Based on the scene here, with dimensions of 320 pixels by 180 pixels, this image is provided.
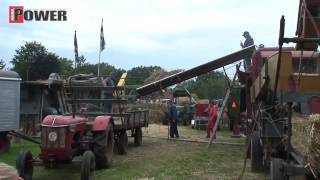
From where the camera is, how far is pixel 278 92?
8703 mm

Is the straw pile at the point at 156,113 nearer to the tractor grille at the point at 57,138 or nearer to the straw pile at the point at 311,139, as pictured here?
the tractor grille at the point at 57,138

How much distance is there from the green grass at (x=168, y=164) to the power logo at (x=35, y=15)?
8.71 metres

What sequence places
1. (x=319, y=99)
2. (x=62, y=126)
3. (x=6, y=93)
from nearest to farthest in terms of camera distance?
(x=319, y=99) → (x=62, y=126) → (x=6, y=93)

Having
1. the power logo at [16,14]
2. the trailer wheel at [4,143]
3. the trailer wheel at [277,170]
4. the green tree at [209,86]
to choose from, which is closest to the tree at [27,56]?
the power logo at [16,14]

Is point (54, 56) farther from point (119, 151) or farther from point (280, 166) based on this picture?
point (280, 166)

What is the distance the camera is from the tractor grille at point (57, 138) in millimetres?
10602

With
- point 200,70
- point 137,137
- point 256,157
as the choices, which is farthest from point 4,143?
point 200,70

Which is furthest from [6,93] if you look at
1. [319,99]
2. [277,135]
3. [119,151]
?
[319,99]

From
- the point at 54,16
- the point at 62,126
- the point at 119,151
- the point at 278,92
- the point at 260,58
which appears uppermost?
the point at 54,16

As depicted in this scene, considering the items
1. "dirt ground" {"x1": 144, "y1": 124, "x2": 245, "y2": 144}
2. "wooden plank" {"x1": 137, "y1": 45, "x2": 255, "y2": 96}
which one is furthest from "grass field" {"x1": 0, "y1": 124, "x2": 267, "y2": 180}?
"dirt ground" {"x1": 144, "y1": 124, "x2": 245, "y2": 144}

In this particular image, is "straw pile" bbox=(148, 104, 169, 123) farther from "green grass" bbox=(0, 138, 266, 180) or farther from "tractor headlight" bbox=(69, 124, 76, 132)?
"tractor headlight" bbox=(69, 124, 76, 132)

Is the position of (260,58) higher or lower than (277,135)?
higher

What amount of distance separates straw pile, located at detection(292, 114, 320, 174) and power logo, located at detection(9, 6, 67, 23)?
1947 cm

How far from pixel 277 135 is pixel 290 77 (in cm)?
140
